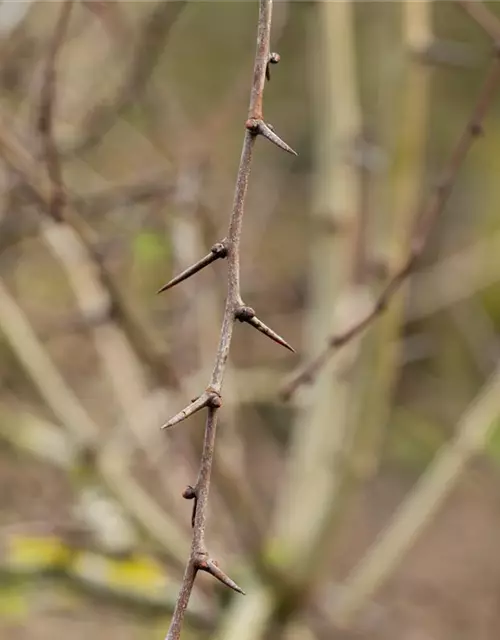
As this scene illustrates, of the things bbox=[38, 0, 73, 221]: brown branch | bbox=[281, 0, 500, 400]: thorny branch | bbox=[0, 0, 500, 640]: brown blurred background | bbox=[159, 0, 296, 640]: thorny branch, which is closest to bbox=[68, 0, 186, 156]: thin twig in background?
bbox=[0, 0, 500, 640]: brown blurred background

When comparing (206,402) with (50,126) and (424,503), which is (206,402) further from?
(424,503)

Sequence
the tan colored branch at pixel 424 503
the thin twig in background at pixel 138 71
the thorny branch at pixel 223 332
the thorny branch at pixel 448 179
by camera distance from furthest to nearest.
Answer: the tan colored branch at pixel 424 503
the thin twig in background at pixel 138 71
the thorny branch at pixel 448 179
the thorny branch at pixel 223 332

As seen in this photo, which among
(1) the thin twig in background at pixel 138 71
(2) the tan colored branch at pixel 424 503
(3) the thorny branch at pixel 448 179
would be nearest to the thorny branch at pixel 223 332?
(3) the thorny branch at pixel 448 179

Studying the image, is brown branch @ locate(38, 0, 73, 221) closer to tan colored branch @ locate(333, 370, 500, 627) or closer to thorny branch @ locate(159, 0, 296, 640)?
thorny branch @ locate(159, 0, 296, 640)

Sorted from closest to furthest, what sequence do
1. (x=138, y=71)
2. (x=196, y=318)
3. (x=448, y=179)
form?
1. (x=448, y=179)
2. (x=138, y=71)
3. (x=196, y=318)

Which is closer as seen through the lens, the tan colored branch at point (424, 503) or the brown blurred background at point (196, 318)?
the brown blurred background at point (196, 318)

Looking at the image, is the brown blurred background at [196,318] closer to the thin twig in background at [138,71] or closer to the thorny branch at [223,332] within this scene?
the thin twig in background at [138,71]

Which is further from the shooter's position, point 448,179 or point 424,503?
point 424,503

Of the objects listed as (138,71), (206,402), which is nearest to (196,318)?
(138,71)

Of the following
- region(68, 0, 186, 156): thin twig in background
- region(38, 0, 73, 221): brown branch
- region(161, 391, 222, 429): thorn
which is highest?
region(68, 0, 186, 156): thin twig in background
